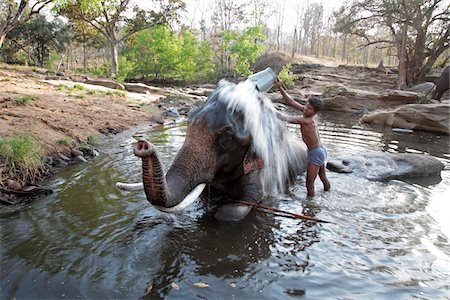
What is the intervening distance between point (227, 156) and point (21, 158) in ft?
10.7

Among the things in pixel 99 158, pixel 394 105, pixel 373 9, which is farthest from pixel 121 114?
pixel 373 9

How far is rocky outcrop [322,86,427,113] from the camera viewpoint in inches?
640

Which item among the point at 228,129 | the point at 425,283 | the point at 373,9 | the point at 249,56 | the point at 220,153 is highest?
the point at 373,9

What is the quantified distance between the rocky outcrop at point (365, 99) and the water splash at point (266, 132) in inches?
498

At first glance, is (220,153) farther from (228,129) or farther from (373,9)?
(373,9)

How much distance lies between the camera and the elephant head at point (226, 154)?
120 inches

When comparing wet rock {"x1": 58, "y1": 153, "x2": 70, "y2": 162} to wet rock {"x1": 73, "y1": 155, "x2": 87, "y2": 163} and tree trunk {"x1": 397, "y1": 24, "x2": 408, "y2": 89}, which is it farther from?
tree trunk {"x1": 397, "y1": 24, "x2": 408, "y2": 89}

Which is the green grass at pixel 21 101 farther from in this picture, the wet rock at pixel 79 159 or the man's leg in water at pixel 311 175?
the man's leg in water at pixel 311 175

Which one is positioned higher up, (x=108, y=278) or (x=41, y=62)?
(x=41, y=62)

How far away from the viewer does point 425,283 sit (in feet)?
9.87

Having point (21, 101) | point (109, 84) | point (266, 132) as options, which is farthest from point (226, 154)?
point (109, 84)

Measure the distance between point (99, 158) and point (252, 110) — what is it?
12.9ft

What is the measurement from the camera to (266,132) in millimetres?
4473

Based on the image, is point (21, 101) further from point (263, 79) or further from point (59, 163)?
point (263, 79)
